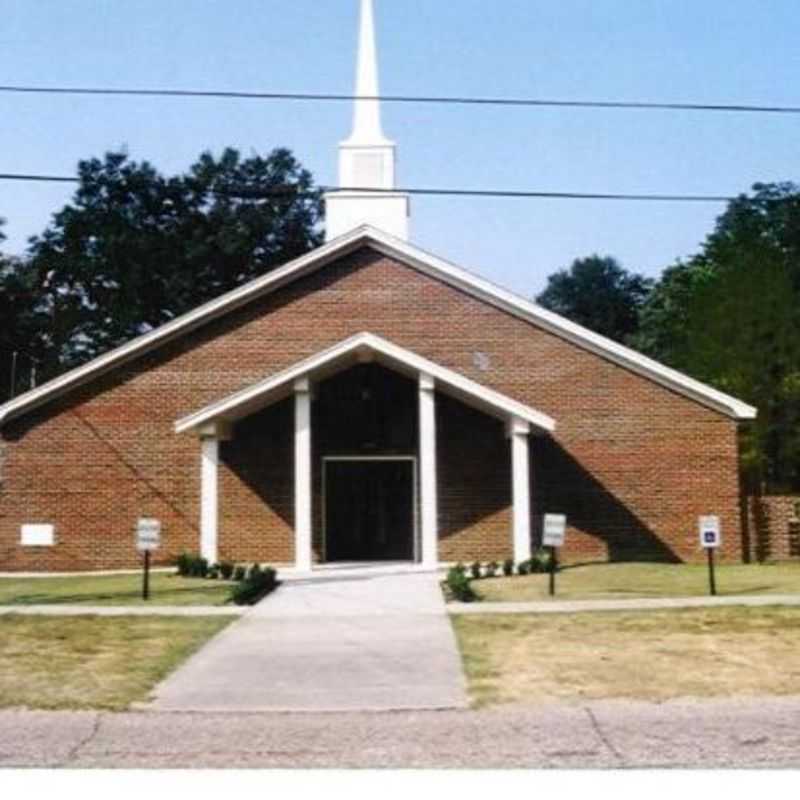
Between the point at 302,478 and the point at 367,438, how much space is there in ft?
9.85

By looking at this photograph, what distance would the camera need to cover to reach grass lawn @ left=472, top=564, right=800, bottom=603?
55.1 ft

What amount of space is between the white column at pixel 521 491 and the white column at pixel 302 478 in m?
3.90

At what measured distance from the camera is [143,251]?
214ft

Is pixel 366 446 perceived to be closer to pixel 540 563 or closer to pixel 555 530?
pixel 540 563

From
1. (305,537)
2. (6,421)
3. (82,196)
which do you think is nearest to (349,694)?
(305,537)

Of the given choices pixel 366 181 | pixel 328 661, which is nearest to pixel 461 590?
pixel 328 661

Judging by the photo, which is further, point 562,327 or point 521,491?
point 562,327

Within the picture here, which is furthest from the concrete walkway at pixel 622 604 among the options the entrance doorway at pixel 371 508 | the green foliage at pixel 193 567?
the entrance doorway at pixel 371 508

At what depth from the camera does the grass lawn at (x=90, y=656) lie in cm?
962

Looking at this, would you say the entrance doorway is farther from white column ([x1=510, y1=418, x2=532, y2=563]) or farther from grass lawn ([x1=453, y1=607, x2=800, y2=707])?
grass lawn ([x1=453, y1=607, x2=800, y2=707])

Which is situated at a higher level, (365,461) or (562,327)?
(562,327)

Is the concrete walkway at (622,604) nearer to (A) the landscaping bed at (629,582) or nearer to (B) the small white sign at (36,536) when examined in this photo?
(A) the landscaping bed at (629,582)

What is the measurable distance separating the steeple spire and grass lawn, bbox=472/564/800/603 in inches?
489

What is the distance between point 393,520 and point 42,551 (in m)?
7.23
